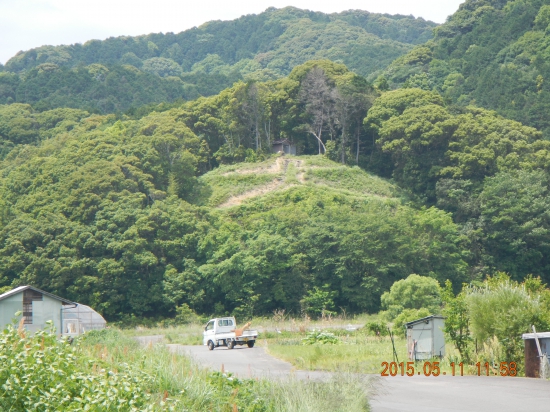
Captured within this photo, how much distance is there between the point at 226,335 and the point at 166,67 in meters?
156

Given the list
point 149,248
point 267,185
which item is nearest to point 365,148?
point 267,185

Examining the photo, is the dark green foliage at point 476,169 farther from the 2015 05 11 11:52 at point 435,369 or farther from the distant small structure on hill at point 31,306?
the distant small structure on hill at point 31,306

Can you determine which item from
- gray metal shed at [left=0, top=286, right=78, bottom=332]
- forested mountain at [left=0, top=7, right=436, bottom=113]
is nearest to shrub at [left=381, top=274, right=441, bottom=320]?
gray metal shed at [left=0, top=286, right=78, bottom=332]

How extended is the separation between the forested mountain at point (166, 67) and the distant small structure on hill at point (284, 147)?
100.0ft

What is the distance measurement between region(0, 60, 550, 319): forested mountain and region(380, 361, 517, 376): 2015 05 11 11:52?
86.6ft

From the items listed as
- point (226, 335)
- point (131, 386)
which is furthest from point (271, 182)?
point (131, 386)

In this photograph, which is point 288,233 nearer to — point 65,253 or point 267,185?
point 267,185

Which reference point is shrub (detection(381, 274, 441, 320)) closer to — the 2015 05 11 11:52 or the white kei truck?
the white kei truck

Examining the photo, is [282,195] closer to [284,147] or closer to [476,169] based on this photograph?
[284,147]

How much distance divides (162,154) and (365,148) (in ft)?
57.2

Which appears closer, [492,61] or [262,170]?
[262,170]

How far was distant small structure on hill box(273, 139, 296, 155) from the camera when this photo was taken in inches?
2763

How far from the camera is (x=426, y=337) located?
24125 millimetres

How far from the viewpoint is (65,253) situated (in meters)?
50.8
